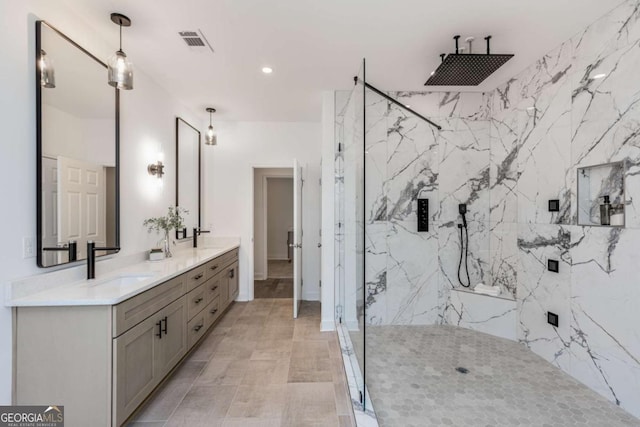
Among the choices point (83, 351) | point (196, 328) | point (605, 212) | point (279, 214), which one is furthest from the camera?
point (279, 214)

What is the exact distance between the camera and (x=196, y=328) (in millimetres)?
2834

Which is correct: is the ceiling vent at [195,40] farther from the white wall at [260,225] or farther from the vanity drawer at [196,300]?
the white wall at [260,225]

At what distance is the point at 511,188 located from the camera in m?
3.19

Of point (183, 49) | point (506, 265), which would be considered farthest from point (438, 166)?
point (183, 49)

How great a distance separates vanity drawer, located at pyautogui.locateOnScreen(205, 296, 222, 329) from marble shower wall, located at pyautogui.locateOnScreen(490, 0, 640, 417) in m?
3.17

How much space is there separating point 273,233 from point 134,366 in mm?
6275

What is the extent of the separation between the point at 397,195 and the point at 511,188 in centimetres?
117

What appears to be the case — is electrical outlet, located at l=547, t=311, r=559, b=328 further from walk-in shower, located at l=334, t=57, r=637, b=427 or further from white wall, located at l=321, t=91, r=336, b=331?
white wall, located at l=321, t=91, r=336, b=331

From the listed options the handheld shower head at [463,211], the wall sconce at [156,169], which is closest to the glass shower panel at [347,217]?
the handheld shower head at [463,211]

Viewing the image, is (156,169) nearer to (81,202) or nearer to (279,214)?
(81,202)

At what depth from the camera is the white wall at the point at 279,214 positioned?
802cm

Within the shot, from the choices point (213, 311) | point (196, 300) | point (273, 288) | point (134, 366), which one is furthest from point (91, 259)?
point (273, 288)

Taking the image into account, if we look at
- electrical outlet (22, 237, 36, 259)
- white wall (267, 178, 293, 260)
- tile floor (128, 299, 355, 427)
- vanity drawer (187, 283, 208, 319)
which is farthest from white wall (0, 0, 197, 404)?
white wall (267, 178, 293, 260)

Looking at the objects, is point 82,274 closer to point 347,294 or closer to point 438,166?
point 347,294
